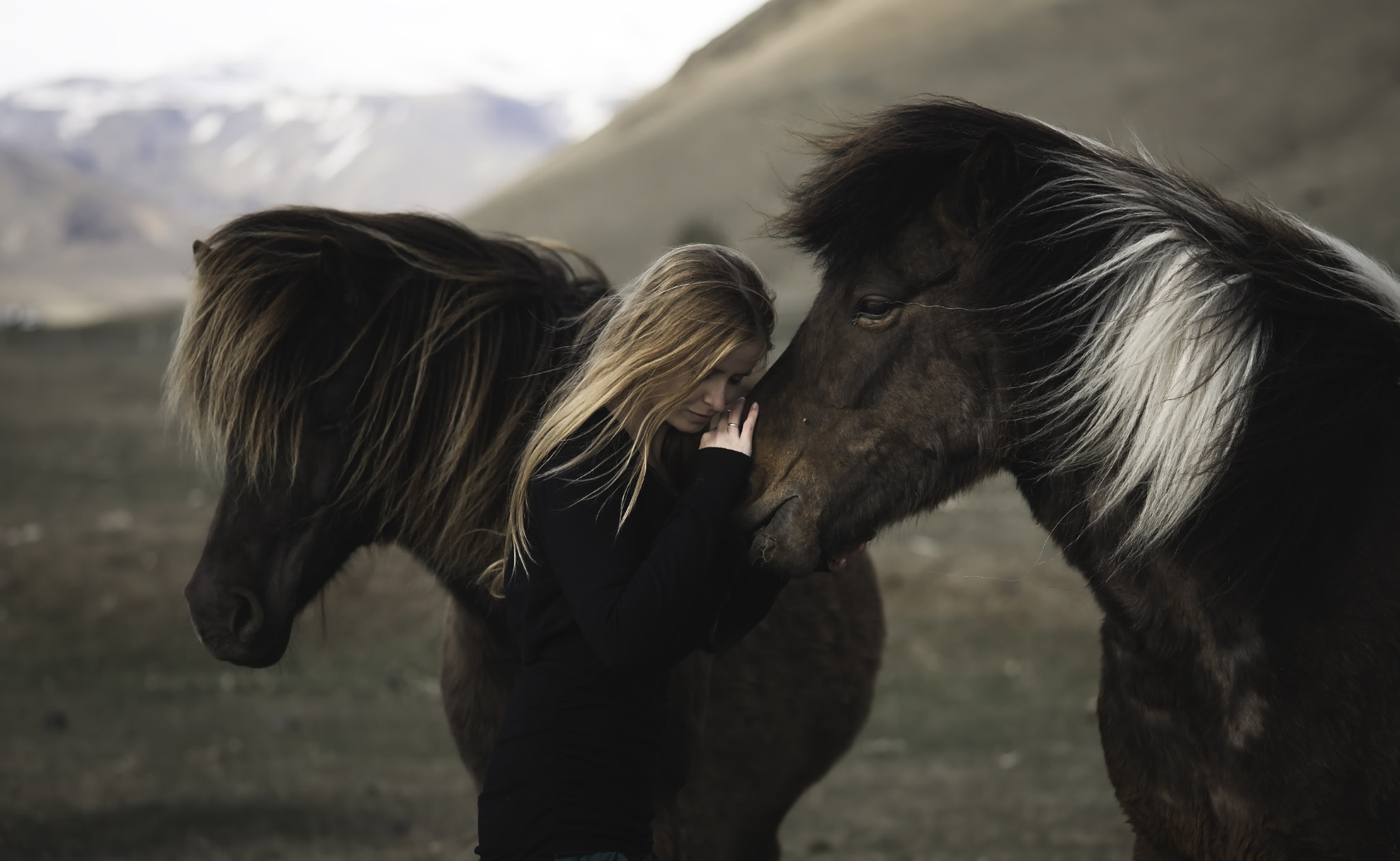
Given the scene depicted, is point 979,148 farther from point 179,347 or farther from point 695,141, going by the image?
point 695,141

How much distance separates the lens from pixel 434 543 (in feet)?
9.94

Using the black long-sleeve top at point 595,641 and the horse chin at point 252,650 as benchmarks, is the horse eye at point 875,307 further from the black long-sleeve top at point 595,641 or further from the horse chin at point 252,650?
the horse chin at point 252,650

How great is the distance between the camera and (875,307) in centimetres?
244

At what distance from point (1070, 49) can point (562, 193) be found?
36386mm

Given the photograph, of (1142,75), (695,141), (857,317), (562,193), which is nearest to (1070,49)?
(1142,75)

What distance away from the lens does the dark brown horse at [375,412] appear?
107 inches

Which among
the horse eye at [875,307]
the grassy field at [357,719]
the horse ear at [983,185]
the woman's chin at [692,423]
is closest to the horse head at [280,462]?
the grassy field at [357,719]

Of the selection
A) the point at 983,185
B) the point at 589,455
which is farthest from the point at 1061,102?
the point at 589,455

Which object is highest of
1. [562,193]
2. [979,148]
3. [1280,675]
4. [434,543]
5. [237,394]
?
[979,148]

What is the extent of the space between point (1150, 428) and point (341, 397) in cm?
192

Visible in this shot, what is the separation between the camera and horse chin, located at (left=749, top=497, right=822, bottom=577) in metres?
2.40

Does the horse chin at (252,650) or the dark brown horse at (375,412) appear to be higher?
the dark brown horse at (375,412)

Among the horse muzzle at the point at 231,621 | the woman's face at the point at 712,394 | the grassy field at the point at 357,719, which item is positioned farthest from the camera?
the grassy field at the point at 357,719

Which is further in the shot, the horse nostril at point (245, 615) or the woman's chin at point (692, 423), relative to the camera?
the horse nostril at point (245, 615)
